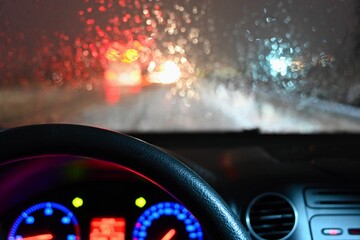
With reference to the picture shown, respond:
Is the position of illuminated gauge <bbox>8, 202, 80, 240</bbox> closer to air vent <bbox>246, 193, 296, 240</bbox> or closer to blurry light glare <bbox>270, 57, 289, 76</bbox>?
air vent <bbox>246, 193, 296, 240</bbox>

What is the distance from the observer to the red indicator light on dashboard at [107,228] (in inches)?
110

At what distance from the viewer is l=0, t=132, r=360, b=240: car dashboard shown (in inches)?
108

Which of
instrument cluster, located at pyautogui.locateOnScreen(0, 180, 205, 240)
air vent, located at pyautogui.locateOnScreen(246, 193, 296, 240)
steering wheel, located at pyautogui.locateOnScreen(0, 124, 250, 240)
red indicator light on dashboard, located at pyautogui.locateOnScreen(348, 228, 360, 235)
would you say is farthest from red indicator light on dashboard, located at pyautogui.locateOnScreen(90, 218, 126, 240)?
red indicator light on dashboard, located at pyautogui.locateOnScreen(348, 228, 360, 235)

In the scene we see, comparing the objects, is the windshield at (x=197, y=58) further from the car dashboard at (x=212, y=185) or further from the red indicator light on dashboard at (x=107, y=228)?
the red indicator light on dashboard at (x=107, y=228)

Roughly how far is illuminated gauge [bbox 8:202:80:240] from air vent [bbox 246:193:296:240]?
33.3 inches

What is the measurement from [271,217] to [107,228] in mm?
801

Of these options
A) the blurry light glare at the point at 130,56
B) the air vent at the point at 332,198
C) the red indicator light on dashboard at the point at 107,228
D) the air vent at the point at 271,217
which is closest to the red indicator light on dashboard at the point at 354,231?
the air vent at the point at 332,198

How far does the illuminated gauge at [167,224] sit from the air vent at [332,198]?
810 millimetres

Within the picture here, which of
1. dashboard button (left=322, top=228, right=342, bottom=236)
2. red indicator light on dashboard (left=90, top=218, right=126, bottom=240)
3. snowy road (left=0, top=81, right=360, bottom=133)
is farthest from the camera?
snowy road (left=0, top=81, right=360, bottom=133)

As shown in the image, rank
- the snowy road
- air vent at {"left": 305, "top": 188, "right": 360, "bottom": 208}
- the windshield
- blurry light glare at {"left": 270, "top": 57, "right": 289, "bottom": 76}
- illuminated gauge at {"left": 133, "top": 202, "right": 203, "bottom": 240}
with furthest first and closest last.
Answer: the snowy road < blurry light glare at {"left": 270, "top": 57, "right": 289, "bottom": 76} < the windshield < air vent at {"left": 305, "top": 188, "right": 360, "bottom": 208} < illuminated gauge at {"left": 133, "top": 202, "right": 203, "bottom": 240}

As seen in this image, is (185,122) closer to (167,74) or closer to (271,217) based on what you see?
(167,74)

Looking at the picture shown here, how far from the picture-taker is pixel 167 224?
2738 mm

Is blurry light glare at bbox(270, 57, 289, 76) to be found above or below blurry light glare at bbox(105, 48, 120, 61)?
below

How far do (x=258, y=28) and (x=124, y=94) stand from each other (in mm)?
1253
